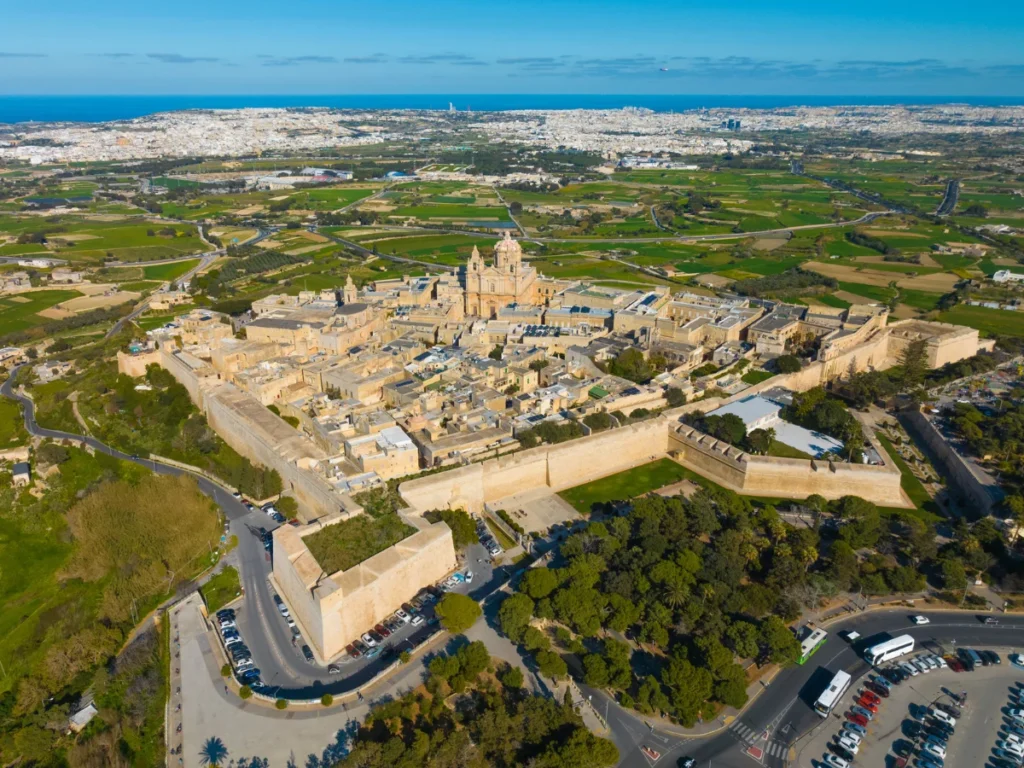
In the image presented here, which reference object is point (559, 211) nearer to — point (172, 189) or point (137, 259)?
point (137, 259)

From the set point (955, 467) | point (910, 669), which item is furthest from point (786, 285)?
point (910, 669)

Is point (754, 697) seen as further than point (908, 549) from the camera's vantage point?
No

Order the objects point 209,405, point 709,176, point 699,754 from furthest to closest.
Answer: point 709,176
point 209,405
point 699,754

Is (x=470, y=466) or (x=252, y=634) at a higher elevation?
(x=470, y=466)

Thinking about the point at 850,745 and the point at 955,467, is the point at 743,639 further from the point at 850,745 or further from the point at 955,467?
the point at 955,467

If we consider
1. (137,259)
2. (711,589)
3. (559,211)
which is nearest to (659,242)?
(559,211)

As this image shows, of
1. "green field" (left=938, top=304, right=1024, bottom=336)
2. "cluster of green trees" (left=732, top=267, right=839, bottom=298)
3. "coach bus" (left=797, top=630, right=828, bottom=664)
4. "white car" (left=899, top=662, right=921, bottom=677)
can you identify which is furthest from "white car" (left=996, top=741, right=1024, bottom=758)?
"cluster of green trees" (left=732, top=267, right=839, bottom=298)

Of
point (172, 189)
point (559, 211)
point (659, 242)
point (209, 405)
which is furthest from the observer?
point (172, 189)

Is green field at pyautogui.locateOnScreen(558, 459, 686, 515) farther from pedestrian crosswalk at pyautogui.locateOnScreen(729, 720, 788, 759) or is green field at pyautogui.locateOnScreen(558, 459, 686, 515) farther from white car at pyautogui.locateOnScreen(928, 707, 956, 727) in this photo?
white car at pyautogui.locateOnScreen(928, 707, 956, 727)
